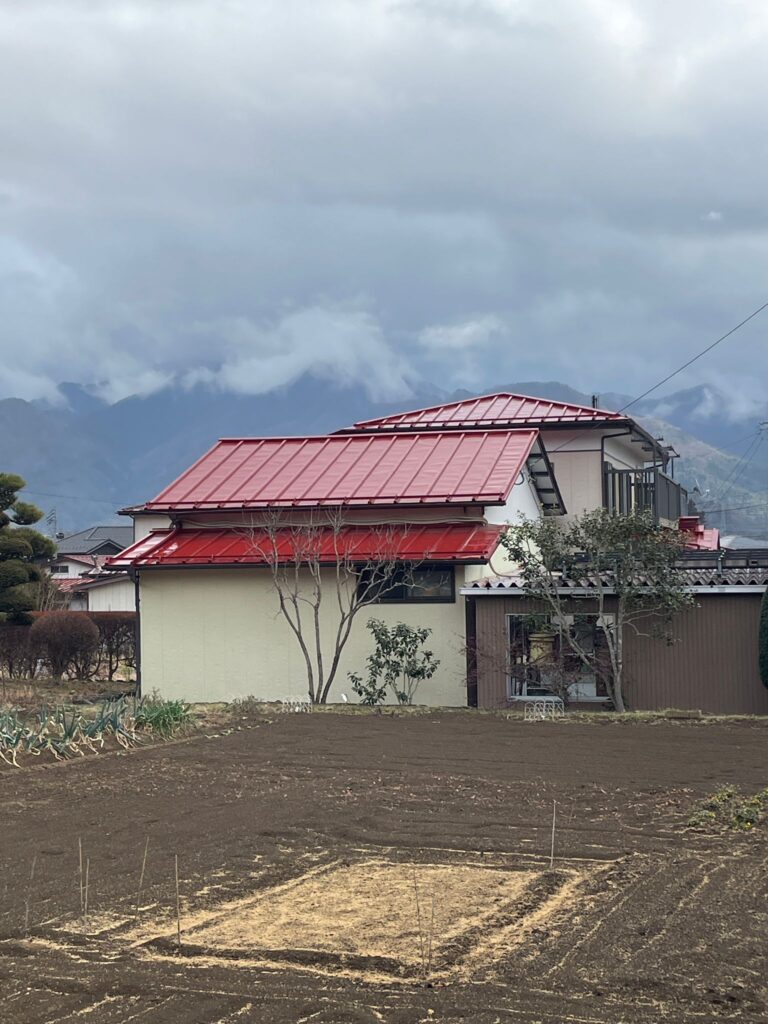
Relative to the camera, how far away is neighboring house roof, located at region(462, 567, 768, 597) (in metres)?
18.3

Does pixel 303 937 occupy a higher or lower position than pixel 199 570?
lower

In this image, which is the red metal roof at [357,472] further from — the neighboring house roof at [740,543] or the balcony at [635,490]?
the neighboring house roof at [740,543]

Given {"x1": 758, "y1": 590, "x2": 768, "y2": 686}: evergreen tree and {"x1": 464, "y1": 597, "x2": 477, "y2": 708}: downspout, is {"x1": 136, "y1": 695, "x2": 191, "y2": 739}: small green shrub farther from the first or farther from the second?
{"x1": 758, "y1": 590, "x2": 768, "y2": 686}: evergreen tree

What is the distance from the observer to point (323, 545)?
20844 mm

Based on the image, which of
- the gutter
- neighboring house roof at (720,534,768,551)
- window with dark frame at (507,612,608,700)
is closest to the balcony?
window with dark frame at (507,612,608,700)

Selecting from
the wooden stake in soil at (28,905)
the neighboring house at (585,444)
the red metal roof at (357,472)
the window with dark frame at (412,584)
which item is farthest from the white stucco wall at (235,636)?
the wooden stake in soil at (28,905)

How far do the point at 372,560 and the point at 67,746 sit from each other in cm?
766

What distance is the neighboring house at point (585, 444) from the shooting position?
2888 centimetres

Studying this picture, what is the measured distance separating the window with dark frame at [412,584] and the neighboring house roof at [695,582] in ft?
2.11

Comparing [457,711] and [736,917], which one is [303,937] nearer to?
[736,917]

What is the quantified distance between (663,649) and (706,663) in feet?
2.12

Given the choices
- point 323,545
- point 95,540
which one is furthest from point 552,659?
point 95,540

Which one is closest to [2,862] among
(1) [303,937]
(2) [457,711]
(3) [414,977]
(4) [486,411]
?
(1) [303,937]

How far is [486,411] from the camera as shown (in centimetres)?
3194
